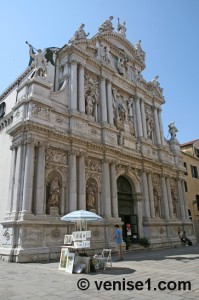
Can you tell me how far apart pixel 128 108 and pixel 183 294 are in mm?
18936

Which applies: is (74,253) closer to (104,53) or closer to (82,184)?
(82,184)

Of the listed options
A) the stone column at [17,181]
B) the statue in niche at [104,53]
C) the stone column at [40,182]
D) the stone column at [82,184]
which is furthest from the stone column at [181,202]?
the stone column at [17,181]

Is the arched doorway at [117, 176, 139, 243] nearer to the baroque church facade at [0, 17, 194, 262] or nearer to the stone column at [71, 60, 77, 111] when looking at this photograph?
the baroque church facade at [0, 17, 194, 262]

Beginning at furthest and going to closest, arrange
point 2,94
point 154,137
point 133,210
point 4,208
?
1. point 154,137
2. point 2,94
3. point 133,210
4. point 4,208

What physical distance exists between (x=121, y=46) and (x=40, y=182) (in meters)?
17.5

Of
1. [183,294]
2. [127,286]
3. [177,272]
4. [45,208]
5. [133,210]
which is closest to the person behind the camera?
[183,294]

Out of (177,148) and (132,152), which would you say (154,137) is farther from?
(132,152)

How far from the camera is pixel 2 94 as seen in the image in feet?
73.4

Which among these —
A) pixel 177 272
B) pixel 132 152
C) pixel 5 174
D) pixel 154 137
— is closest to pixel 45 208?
pixel 5 174

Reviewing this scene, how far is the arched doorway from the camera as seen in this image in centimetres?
1905

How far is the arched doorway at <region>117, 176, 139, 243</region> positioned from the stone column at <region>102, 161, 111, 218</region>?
2438 millimetres

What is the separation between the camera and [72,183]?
1527 cm

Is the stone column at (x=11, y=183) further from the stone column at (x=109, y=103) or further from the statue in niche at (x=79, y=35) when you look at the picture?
the statue in niche at (x=79, y=35)

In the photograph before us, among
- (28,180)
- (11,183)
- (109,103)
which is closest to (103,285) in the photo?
(28,180)
